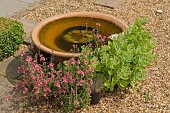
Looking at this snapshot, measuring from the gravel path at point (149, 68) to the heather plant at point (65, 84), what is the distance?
223 mm

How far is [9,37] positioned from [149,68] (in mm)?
1918

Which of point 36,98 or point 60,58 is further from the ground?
point 60,58

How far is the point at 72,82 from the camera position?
11.5ft

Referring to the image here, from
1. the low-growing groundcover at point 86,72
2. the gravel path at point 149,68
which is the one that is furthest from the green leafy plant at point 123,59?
the gravel path at point 149,68

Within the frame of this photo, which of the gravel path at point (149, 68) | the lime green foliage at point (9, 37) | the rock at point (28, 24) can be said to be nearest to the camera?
the gravel path at point (149, 68)

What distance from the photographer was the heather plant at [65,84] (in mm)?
3510

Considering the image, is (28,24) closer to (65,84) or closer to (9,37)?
(9,37)

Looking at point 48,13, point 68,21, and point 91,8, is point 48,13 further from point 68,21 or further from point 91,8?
point 68,21

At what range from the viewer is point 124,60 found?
3660mm

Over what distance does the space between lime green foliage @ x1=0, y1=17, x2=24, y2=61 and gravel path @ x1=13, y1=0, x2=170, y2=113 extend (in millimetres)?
1007

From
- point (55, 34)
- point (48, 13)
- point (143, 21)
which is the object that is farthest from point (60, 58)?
point (48, 13)

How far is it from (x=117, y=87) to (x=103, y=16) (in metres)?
1.11

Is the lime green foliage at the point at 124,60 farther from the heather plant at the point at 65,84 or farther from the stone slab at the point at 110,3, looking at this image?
the stone slab at the point at 110,3

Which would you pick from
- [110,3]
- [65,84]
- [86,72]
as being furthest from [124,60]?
[110,3]
